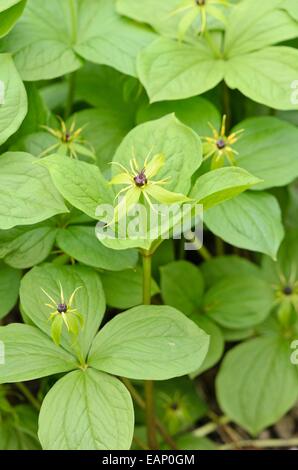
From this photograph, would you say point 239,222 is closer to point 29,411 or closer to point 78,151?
point 78,151

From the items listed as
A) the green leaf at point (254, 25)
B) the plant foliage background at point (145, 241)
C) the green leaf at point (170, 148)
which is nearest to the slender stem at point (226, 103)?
the plant foliage background at point (145, 241)

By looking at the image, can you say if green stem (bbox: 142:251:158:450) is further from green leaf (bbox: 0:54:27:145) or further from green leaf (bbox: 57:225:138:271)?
green leaf (bbox: 0:54:27:145)

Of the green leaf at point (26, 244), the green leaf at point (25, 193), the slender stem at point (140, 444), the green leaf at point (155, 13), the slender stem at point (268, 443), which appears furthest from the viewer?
the slender stem at point (268, 443)

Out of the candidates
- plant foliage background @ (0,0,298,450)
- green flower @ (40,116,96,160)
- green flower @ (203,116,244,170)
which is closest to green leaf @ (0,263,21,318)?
plant foliage background @ (0,0,298,450)

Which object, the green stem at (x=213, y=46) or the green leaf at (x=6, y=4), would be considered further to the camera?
the green stem at (x=213, y=46)

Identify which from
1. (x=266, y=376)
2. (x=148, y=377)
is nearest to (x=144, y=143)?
(x=148, y=377)

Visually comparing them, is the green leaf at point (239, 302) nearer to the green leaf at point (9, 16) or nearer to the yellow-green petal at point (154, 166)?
the yellow-green petal at point (154, 166)

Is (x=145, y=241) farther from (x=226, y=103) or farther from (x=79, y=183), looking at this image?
(x=226, y=103)
